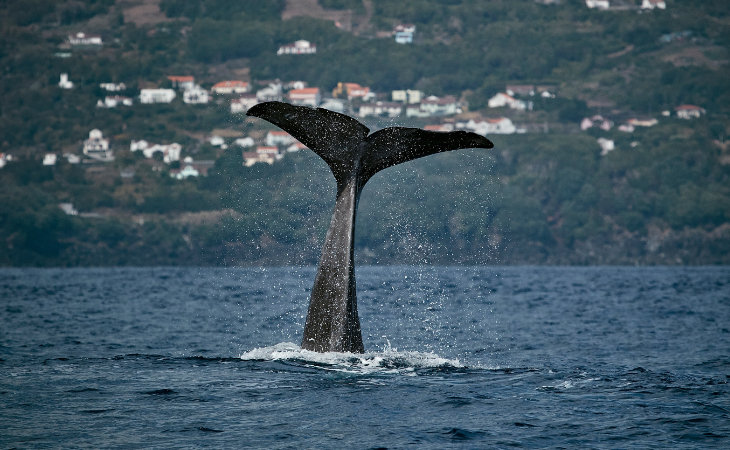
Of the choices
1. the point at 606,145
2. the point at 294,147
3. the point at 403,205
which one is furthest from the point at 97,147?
the point at 606,145

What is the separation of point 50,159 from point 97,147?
13.0 metres

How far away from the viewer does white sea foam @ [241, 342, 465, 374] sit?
16578mm

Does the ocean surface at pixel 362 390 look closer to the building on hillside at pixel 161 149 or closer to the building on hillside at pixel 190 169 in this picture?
the building on hillside at pixel 190 169

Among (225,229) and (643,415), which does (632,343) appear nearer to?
(643,415)

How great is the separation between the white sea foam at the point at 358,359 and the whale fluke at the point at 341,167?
0.63ft

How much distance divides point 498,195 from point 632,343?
115m

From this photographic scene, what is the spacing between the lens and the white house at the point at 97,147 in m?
176

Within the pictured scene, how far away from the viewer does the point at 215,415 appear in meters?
13.7

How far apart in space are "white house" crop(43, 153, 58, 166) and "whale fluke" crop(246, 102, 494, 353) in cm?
15623

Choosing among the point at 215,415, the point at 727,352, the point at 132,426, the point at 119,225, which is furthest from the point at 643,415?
the point at 119,225

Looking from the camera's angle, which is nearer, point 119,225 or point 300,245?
point 300,245

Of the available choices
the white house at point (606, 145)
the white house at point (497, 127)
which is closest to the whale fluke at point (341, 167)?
the white house at point (606, 145)

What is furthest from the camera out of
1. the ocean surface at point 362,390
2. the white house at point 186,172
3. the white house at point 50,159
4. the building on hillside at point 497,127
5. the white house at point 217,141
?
the building on hillside at point 497,127

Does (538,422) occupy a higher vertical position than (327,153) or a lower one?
lower
